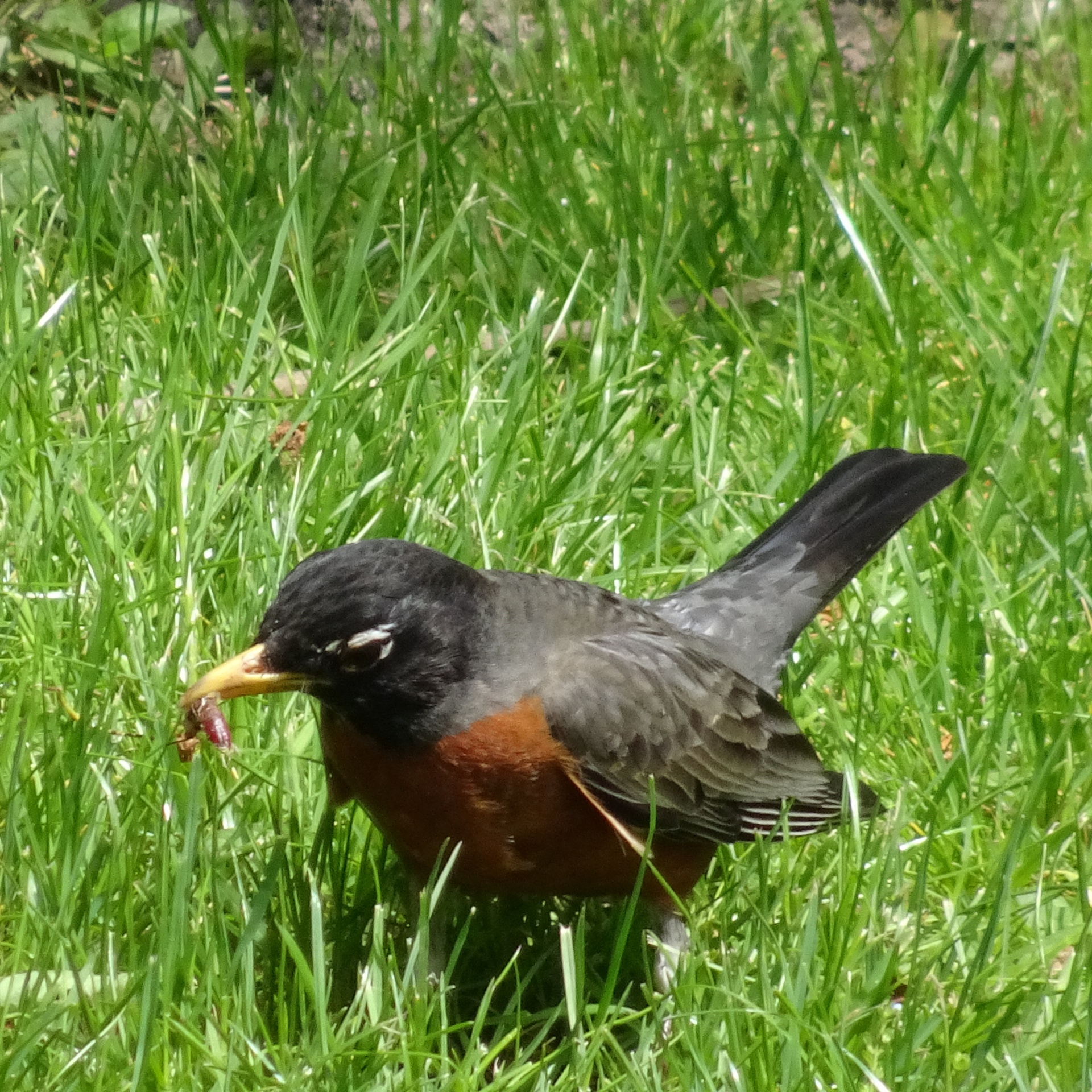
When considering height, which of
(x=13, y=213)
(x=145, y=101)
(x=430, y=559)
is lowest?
(x=430, y=559)

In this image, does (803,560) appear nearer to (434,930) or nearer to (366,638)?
(434,930)

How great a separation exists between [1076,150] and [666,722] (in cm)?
304

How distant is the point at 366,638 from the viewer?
97.8 inches

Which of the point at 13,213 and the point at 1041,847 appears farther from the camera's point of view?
the point at 13,213

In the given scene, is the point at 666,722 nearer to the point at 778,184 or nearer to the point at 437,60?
the point at 778,184

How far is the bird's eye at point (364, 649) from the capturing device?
246 centimetres

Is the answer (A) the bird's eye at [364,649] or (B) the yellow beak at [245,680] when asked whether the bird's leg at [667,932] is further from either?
(B) the yellow beak at [245,680]

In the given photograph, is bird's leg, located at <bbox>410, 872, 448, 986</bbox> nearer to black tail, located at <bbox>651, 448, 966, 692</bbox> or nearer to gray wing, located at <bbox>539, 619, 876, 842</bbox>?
gray wing, located at <bbox>539, 619, 876, 842</bbox>

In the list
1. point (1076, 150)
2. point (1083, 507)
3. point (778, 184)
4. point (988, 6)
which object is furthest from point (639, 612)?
point (988, 6)

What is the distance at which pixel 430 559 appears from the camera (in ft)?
8.68

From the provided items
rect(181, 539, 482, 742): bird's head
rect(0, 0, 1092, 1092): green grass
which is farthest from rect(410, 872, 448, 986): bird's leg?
rect(181, 539, 482, 742): bird's head

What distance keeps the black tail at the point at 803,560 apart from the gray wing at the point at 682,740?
0.80 feet

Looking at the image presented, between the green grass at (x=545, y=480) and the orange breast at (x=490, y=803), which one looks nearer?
the green grass at (x=545, y=480)

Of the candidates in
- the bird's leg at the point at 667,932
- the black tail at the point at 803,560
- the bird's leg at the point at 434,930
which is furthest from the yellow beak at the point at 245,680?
the black tail at the point at 803,560
